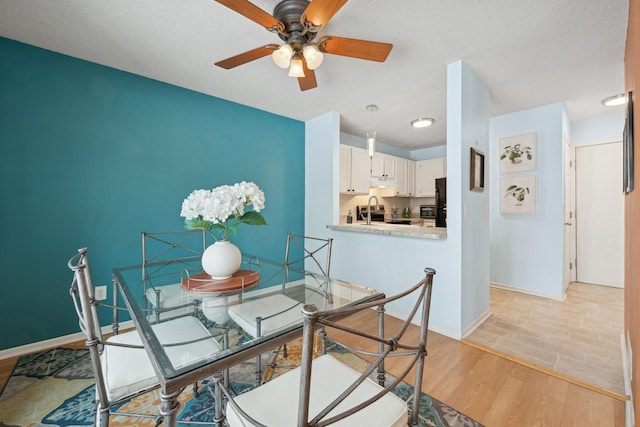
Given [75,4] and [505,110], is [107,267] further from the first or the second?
[505,110]

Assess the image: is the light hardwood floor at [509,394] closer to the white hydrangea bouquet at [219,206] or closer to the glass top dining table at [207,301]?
the glass top dining table at [207,301]

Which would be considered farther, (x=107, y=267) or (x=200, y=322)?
(x=107, y=267)

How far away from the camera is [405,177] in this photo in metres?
5.29

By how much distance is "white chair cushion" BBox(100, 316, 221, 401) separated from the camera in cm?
93

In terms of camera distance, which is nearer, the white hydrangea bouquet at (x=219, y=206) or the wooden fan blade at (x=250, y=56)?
the white hydrangea bouquet at (x=219, y=206)

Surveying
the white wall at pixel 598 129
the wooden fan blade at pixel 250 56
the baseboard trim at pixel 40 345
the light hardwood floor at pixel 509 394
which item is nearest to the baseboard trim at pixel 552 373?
the light hardwood floor at pixel 509 394

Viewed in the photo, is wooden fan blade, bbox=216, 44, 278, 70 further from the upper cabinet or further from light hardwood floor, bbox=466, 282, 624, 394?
the upper cabinet

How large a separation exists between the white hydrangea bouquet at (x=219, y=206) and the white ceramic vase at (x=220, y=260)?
72mm

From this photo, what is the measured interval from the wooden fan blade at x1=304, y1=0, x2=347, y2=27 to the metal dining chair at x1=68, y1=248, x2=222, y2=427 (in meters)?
1.53

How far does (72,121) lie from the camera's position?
2219 millimetres

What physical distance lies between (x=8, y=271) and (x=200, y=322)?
1966mm

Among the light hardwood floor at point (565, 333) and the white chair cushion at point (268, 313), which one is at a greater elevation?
the white chair cushion at point (268, 313)

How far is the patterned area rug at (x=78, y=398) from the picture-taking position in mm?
1438

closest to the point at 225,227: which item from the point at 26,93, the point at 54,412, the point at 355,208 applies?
the point at 54,412
